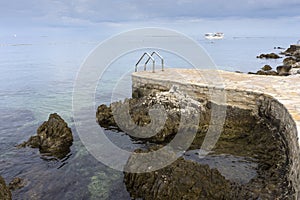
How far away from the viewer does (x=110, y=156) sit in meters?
7.45

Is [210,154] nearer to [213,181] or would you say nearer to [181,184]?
[213,181]

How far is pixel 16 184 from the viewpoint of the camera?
5.98 m

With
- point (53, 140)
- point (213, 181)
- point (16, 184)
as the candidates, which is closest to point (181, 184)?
point (213, 181)

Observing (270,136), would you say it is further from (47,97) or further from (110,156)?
(47,97)

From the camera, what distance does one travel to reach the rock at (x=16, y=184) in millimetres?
5879

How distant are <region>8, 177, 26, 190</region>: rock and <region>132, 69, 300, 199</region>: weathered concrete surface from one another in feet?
19.2

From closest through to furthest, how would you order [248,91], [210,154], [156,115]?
1. [210,154]
2. [248,91]
3. [156,115]

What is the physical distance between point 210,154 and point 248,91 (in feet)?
9.45

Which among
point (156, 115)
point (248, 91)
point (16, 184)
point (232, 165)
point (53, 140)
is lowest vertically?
point (16, 184)

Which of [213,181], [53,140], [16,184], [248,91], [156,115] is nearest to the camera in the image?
[213,181]

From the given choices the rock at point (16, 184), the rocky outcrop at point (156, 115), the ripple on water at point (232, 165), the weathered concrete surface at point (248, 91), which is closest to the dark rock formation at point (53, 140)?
the rock at point (16, 184)

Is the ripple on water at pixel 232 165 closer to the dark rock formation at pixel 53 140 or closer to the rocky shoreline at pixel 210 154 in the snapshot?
the rocky shoreline at pixel 210 154

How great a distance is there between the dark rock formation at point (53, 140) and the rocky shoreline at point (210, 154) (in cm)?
191

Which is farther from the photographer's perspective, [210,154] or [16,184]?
[210,154]
